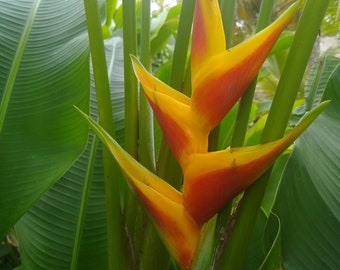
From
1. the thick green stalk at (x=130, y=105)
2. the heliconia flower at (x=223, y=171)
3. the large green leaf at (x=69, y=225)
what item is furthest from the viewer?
the large green leaf at (x=69, y=225)

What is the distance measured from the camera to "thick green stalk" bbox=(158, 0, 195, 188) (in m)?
0.45

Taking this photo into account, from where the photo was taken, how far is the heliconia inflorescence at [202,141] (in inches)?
14.4

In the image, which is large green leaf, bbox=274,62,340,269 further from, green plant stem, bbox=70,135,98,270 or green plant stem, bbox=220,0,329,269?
green plant stem, bbox=70,135,98,270

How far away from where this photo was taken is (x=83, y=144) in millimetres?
525

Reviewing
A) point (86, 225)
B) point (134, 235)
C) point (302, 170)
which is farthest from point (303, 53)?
point (86, 225)

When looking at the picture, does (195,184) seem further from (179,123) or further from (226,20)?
(226,20)

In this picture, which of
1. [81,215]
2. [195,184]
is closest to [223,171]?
[195,184]

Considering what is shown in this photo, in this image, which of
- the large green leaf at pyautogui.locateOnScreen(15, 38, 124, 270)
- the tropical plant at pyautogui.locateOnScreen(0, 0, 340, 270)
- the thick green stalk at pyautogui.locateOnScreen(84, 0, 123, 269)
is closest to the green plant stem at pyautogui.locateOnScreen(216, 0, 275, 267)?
the tropical plant at pyautogui.locateOnScreen(0, 0, 340, 270)

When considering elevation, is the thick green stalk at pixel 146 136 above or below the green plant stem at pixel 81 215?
above

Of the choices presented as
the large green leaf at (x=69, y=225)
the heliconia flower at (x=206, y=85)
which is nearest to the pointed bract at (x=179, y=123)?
the heliconia flower at (x=206, y=85)

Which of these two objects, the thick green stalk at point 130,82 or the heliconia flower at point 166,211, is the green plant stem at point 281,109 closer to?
the heliconia flower at point 166,211

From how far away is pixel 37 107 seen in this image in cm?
56

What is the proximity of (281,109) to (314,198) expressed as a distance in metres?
0.10

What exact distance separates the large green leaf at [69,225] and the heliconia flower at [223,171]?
23cm
